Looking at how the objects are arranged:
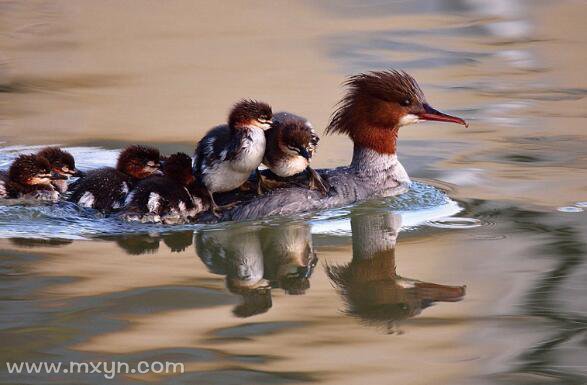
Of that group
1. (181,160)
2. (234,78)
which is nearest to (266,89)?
(234,78)

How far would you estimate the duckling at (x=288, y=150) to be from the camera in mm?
6922

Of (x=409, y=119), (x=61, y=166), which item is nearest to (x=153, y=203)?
(x=61, y=166)

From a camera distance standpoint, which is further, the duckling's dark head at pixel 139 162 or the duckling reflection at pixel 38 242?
the duckling's dark head at pixel 139 162

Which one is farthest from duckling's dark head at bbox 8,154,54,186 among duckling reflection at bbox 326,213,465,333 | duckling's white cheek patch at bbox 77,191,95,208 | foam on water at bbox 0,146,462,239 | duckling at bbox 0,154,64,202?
duckling reflection at bbox 326,213,465,333

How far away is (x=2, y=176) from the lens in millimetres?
7559

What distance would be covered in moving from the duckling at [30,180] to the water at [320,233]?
110mm

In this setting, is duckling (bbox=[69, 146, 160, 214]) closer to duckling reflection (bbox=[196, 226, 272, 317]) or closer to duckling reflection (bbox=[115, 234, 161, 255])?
duckling reflection (bbox=[115, 234, 161, 255])

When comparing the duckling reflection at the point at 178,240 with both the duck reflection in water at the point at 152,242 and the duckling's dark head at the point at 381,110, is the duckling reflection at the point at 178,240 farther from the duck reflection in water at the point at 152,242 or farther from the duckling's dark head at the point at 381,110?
the duckling's dark head at the point at 381,110

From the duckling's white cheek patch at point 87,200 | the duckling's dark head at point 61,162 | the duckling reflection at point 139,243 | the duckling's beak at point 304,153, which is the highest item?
the duckling's beak at point 304,153

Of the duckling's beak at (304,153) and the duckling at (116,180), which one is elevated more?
the duckling's beak at (304,153)

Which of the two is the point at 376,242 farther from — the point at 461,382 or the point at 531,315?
the point at 461,382

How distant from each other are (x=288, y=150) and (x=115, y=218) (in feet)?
3.64

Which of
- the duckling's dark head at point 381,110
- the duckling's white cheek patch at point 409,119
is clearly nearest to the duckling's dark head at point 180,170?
the duckling's dark head at point 381,110

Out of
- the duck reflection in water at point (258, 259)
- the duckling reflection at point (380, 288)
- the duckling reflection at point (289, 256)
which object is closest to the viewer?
the duckling reflection at point (380, 288)
